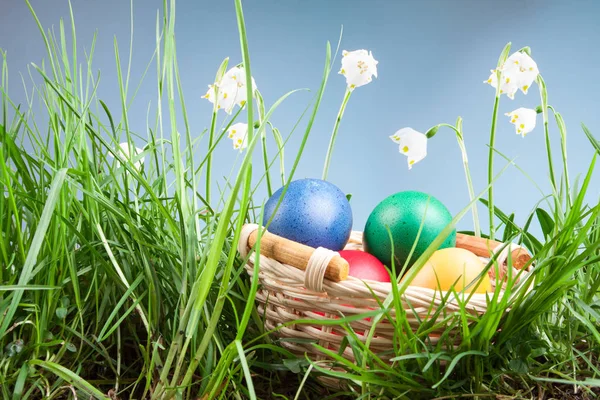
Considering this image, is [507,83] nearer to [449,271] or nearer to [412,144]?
[412,144]

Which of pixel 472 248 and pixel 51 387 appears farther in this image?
pixel 472 248

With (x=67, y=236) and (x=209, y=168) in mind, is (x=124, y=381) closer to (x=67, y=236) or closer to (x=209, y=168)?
(x=67, y=236)

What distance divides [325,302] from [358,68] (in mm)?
469

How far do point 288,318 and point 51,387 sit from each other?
0.84ft

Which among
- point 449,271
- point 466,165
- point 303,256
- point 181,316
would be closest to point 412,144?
point 466,165

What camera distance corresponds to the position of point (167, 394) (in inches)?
19.4

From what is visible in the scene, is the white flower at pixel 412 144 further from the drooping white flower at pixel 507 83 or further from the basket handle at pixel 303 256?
the basket handle at pixel 303 256

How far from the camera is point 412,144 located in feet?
3.15

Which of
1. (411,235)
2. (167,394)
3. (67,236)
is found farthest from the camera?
(411,235)

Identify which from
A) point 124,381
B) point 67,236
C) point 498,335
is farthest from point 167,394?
point 498,335

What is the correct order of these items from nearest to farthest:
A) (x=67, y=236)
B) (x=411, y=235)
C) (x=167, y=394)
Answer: (x=167, y=394) < (x=67, y=236) < (x=411, y=235)

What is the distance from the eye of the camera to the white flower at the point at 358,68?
3.07 ft

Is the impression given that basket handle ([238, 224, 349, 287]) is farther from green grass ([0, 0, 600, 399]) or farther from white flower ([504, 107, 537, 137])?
white flower ([504, 107, 537, 137])

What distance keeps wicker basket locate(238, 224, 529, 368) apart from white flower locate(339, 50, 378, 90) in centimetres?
37
